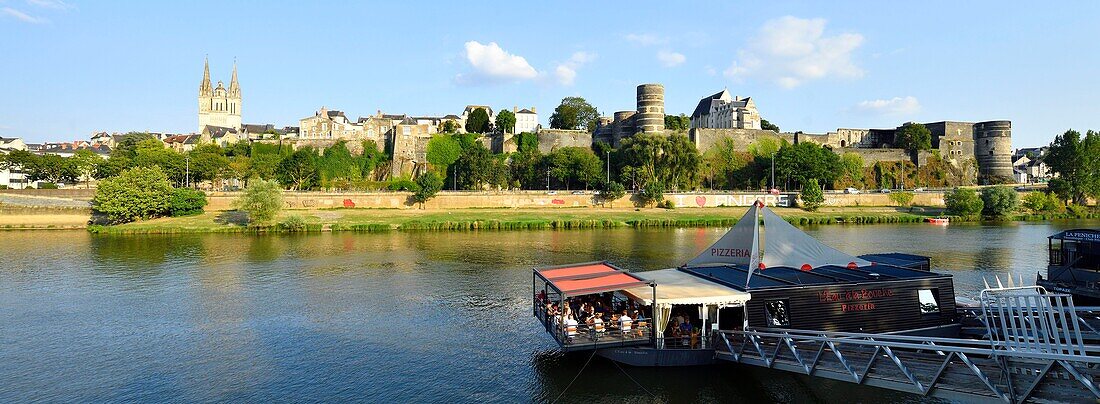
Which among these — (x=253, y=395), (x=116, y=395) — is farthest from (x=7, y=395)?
(x=253, y=395)

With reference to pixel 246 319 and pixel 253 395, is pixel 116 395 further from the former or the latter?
pixel 246 319

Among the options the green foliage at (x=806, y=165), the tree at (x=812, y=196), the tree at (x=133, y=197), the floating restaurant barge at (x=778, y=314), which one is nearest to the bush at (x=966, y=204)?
the tree at (x=812, y=196)

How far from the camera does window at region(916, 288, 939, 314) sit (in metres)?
21.5

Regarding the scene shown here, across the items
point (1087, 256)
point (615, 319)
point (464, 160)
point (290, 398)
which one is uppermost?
point (464, 160)

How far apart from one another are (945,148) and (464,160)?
76265mm

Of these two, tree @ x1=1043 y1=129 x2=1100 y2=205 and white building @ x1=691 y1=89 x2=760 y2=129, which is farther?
white building @ x1=691 y1=89 x2=760 y2=129

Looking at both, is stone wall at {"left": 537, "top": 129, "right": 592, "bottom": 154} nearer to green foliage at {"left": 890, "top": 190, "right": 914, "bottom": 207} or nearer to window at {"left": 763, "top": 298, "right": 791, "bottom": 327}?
green foliage at {"left": 890, "top": 190, "right": 914, "bottom": 207}

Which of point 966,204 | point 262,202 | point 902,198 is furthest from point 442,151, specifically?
point 966,204

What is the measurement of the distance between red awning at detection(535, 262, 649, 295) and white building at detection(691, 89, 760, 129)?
9385cm

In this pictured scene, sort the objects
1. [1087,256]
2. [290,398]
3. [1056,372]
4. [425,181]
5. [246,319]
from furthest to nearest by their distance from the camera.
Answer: [425,181]
[246,319]
[1087,256]
[290,398]
[1056,372]

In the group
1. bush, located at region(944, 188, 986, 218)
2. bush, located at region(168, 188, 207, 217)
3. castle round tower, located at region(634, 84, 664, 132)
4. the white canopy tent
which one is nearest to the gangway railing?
the white canopy tent

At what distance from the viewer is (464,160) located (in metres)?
94.3

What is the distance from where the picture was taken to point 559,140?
339 ft

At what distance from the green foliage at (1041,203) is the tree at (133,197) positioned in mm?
101055
